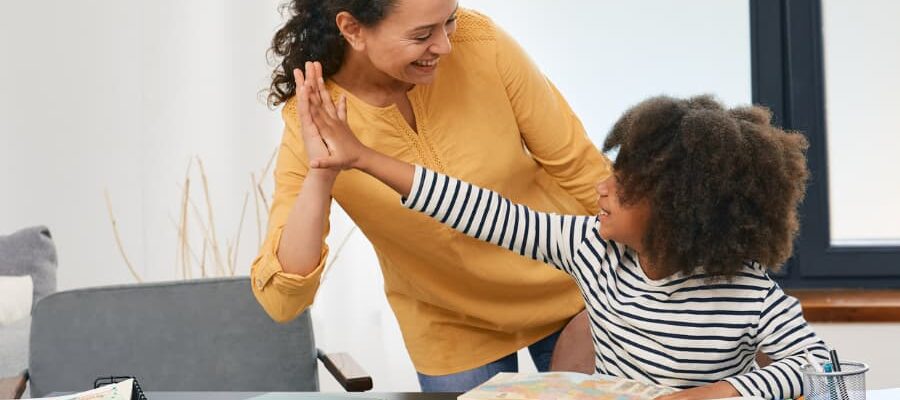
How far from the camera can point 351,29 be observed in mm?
1646

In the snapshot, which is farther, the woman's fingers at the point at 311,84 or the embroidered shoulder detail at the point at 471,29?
the embroidered shoulder detail at the point at 471,29

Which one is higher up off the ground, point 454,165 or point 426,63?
point 426,63

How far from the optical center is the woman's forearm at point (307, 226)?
5.09 feet

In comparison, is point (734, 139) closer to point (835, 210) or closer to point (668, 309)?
point (668, 309)

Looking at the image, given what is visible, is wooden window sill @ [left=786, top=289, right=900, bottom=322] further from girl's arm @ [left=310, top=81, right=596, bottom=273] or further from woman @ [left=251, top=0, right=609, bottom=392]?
girl's arm @ [left=310, top=81, right=596, bottom=273]

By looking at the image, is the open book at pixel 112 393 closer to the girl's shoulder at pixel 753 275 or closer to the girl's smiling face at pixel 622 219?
the girl's smiling face at pixel 622 219

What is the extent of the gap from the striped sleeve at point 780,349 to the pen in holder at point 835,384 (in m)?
0.17

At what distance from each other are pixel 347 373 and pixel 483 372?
38 centimetres

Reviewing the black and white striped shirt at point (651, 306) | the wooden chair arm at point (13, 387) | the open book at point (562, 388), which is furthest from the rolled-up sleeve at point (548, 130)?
the wooden chair arm at point (13, 387)

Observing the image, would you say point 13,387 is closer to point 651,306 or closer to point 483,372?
point 483,372

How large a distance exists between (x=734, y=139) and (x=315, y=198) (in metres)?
0.58

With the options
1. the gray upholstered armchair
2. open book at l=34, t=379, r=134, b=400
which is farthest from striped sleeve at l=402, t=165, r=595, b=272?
the gray upholstered armchair

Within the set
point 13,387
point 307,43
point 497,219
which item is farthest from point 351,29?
point 13,387

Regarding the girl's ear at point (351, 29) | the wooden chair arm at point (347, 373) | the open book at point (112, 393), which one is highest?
the girl's ear at point (351, 29)
